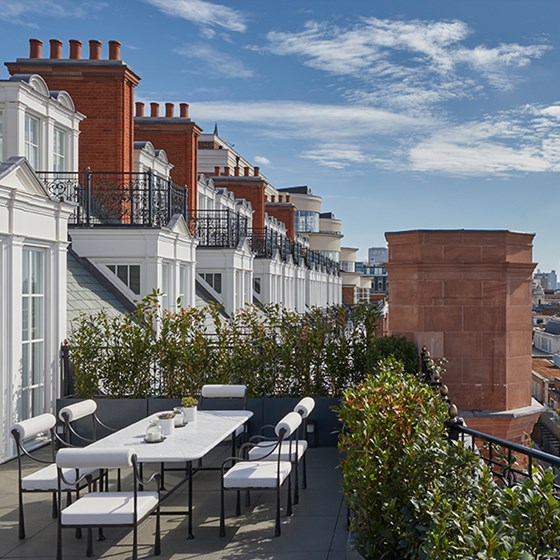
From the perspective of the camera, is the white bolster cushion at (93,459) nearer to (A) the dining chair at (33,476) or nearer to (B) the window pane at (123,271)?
(A) the dining chair at (33,476)

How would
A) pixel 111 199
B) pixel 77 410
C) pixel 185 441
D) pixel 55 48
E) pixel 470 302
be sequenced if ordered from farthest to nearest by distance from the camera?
1. pixel 55 48
2. pixel 111 199
3. pixel 470 302
4. pixel 77 410
5. pixel 185 441

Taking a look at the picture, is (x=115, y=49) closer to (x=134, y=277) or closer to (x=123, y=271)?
(x=123, y=271)

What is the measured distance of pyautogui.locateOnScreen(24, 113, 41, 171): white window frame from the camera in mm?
14055

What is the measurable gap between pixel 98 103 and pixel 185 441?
1311 cm

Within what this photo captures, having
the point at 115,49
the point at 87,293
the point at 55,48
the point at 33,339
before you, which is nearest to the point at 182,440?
the point at 33,339

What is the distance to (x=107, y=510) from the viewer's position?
563 centimetres

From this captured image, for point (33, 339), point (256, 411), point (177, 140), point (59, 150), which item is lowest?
point (256, 411)

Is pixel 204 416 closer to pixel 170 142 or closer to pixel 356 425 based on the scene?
pixel 356 425

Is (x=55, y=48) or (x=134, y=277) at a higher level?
Answer: (x=55, y=48)

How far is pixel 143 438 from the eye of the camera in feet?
23.5

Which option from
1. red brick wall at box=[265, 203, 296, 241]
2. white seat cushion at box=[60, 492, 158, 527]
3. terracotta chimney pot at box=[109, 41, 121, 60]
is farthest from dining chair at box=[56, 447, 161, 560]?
red brick wall at box=[265, 203, 296, 241]

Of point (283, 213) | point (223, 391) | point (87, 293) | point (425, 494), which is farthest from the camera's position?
point (283, 213)

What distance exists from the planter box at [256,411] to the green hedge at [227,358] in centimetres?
32

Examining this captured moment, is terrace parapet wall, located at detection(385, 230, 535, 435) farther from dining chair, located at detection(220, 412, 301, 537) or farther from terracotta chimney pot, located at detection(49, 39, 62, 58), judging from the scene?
terracotta chimney pot, located at detection(49, 39, 62, 58)
